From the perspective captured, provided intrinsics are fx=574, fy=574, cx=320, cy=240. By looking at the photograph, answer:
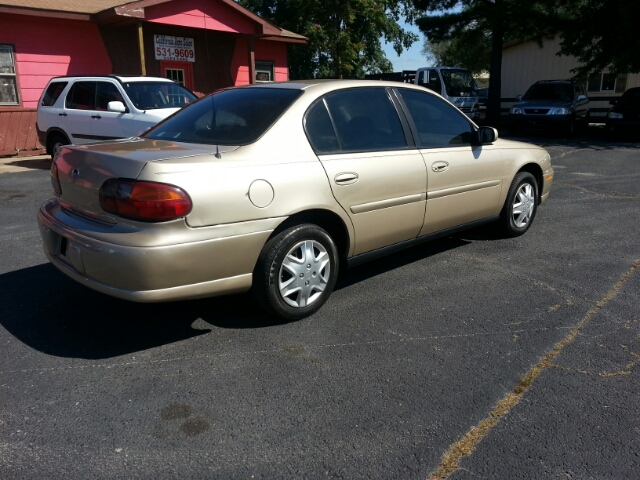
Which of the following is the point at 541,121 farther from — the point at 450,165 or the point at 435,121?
the point at 450,165

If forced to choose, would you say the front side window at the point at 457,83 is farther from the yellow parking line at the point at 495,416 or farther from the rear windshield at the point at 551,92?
the yellow parking line at the point at 495,416

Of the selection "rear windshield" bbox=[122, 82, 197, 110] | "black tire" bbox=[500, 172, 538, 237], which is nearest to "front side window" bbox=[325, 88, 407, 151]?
"black tire" bbox=[500, 172, 538, 237]

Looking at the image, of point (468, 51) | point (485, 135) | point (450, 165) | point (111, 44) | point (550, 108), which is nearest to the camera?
point (450, 165)

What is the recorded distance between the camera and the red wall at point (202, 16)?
14.3 m

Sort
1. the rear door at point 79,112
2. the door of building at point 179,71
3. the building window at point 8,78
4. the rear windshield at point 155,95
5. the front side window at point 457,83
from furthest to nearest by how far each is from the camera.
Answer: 1. the front side window at point 457,83
2. the door of building at point 179,71
3. the building window at point 8,78
4. the rear door at point 79,112
5. the rear windshield at point 155,95

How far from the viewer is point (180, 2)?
48.2ft

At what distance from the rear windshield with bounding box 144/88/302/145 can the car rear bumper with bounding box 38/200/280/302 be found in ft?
2.36

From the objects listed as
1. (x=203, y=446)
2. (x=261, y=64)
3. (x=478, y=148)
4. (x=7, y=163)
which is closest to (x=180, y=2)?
(x=261, y=64)

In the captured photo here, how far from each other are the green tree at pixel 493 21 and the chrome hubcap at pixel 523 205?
53.2ft

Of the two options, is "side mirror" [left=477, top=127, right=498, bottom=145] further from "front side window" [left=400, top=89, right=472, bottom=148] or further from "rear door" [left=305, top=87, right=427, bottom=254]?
"rear door" [left=305, top=87, right=427, bottom=254]

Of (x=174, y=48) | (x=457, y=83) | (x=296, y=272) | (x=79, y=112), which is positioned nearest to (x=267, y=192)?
(x=296, y=272)

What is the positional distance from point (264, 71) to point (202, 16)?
3.81 meters

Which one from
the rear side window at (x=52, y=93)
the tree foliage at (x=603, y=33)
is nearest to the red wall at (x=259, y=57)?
the rear side window at (x=52, y=93)

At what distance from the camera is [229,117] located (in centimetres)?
407
